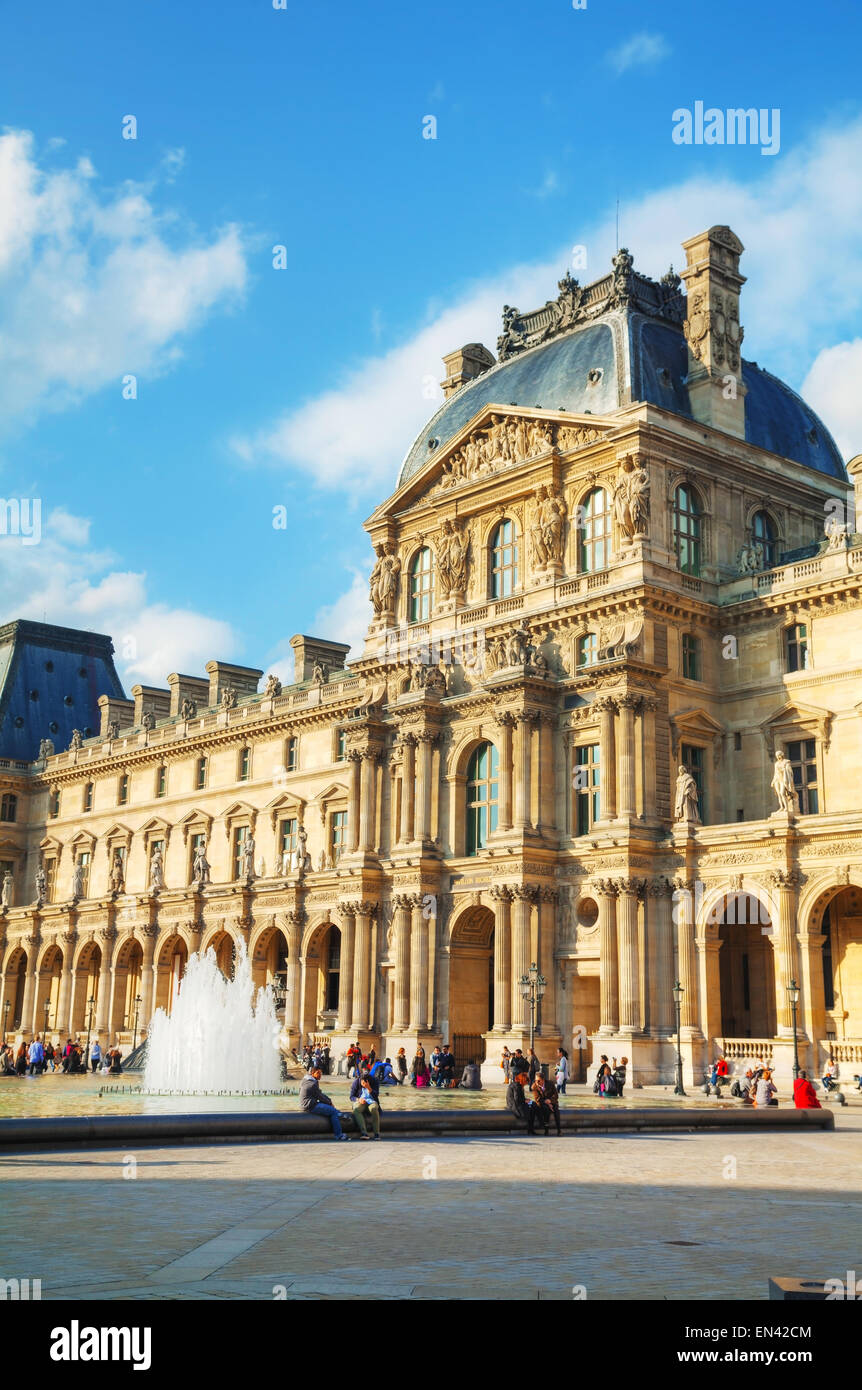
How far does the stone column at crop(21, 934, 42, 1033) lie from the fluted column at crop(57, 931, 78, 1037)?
6.35 ft

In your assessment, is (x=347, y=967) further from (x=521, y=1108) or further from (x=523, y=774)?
(x=521, y=1108)

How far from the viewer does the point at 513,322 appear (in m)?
60.8

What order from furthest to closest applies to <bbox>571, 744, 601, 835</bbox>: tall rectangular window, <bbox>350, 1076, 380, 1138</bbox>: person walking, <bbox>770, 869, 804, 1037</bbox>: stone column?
<bbox>571, 744, 601, 835</bbox>: tall rectangular window, <bbox>770, 869, 804, 1037</bbox>: stone column, <bbox>350, 1076, 380, 1138</bbox>: person walking

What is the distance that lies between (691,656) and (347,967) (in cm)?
1832

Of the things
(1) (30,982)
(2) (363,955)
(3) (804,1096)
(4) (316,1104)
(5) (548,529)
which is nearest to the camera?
(4) (316,1104)

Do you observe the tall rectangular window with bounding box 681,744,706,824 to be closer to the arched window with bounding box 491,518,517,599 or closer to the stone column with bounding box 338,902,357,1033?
the arched window with bounding box 491,518,517,599

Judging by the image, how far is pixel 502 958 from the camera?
48938 millimetres

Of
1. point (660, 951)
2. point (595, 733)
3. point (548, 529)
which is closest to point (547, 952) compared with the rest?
point (660, 951)

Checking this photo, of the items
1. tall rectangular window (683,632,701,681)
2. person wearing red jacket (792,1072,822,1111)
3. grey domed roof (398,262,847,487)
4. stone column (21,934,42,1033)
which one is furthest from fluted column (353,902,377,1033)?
stone column (21,934,42,1033)

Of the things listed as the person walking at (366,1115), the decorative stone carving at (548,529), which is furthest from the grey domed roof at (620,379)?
the person walking at (366,1115)

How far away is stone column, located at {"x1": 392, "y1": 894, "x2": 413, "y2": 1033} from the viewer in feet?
173

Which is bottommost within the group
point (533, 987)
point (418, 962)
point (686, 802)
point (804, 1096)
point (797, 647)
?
point (804, 1096)

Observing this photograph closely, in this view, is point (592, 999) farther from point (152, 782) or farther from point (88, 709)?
point (88, 709)
